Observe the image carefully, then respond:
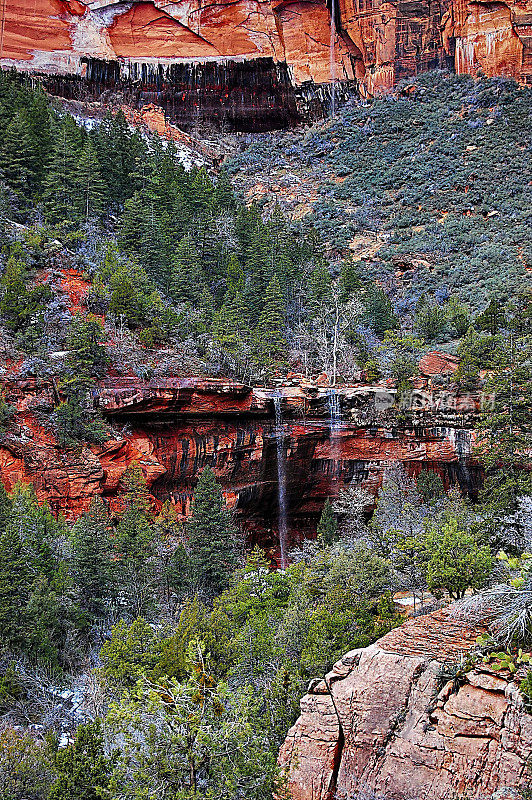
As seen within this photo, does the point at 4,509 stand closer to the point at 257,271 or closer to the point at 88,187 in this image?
the point at 257,271

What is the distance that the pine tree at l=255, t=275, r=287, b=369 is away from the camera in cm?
3806

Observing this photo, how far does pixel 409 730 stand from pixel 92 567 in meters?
15.0

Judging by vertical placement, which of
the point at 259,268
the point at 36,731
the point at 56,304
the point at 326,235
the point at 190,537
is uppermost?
the point at 326,235

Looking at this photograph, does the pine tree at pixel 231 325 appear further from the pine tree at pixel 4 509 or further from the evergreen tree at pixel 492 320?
the pine tree at pixel 4 509

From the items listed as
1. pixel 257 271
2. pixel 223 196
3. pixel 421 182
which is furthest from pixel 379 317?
pixel 421 182

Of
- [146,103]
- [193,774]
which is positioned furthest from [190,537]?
[146,103]

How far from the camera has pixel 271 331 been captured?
39.1 m

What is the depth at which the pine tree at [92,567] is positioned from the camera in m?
23.5

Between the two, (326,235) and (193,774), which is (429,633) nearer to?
(193,774)

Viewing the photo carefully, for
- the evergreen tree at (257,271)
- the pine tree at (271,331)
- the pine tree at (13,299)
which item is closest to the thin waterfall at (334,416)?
the pine tree at (271,331)

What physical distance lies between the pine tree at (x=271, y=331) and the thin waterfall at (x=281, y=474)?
2.76 metres

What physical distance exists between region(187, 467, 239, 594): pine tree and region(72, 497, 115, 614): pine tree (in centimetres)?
359

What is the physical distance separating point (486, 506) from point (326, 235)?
139 feet

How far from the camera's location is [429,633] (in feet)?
42.5
